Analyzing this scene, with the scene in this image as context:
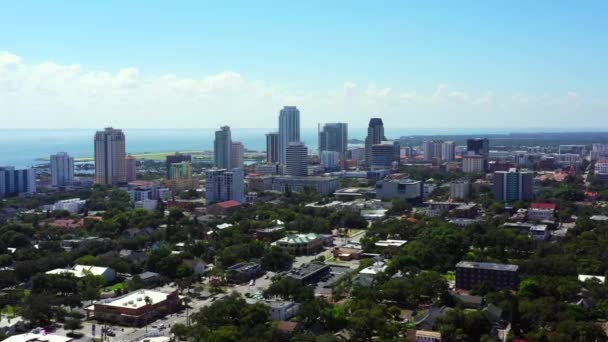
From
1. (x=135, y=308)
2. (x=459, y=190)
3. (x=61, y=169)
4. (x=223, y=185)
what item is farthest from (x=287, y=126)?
(x=135, y=308)

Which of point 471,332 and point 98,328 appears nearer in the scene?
point 471,332

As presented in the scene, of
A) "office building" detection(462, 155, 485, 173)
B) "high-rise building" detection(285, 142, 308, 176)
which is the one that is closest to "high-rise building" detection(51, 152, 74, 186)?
"high-rise building" detection(285, 142, 308, 176)

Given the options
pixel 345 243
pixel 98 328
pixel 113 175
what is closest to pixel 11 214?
pixel 113 175

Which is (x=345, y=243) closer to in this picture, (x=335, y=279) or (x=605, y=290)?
(x=335, y=279)

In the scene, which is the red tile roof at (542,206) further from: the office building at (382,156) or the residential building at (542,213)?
the office building at (382,156)

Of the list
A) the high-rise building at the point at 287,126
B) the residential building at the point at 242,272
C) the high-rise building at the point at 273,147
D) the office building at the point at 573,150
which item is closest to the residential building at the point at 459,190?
the residential building at the point at 242,272

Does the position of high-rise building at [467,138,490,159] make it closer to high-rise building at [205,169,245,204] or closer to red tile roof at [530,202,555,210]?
red tile roof at [530,202,555,210]

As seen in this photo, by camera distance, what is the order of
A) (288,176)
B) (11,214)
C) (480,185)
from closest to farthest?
(11,214) < (480,185) < (288,176)
